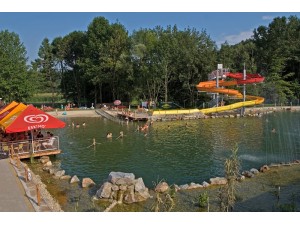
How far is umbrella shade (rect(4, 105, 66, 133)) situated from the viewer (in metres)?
22.2

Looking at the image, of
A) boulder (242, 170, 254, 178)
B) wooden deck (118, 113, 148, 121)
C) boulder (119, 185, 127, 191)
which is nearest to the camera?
boulder (119, 185, 127, 191)

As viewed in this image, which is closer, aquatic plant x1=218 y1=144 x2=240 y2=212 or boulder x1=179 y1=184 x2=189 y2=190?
aquatic plant x1=218 y1=144 x2=240 y2=212

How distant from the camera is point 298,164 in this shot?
21.8 meters

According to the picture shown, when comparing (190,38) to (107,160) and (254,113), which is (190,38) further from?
(107,160)

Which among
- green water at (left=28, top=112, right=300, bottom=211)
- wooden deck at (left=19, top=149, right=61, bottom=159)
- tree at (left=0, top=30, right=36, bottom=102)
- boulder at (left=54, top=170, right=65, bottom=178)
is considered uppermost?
tree at (left=0, top=30, right=36, bottom=102)

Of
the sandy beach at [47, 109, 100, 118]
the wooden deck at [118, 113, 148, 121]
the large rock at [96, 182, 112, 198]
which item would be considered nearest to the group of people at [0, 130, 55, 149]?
the large rock at [96, 182, 112, 198]

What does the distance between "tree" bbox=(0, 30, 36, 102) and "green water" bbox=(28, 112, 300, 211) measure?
2067 cm

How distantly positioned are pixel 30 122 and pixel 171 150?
34.7 feet

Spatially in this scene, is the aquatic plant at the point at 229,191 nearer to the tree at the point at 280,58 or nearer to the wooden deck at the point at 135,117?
the wooden deck at the point at 135,117

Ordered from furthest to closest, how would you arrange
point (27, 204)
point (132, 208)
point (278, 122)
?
point (278, 122)
point (132, 208)
point (27, 204)

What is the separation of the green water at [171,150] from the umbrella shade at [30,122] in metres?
2.71

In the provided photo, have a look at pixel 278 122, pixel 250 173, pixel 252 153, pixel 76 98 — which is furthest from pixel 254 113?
pixel 76 98

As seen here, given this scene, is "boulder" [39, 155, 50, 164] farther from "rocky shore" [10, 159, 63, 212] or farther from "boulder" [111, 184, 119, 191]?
"boulder" [111, 184, 119, 191]

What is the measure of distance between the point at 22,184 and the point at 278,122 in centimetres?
3429
